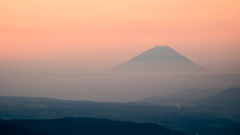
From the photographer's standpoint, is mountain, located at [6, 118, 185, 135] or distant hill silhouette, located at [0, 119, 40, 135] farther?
mountain, located at [6, 118, 185, 135]

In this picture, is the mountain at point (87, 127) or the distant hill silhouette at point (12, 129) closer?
the distant hill silhouette at point (12, 129)

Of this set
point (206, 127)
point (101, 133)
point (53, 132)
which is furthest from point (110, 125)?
point (206, 127)

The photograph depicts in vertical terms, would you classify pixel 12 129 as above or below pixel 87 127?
below

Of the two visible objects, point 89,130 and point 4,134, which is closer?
point 4,134

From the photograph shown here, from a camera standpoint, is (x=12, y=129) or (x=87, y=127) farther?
(x=87, y=127)

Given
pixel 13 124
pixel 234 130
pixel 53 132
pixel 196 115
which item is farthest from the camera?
pixel 196 115

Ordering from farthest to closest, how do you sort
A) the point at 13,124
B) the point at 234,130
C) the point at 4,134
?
the point at 234,130, the point at 13,124, the point at 4,134

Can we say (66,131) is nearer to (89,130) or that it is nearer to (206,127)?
(89,130)

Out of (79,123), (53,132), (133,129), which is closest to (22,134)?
(53,132)
